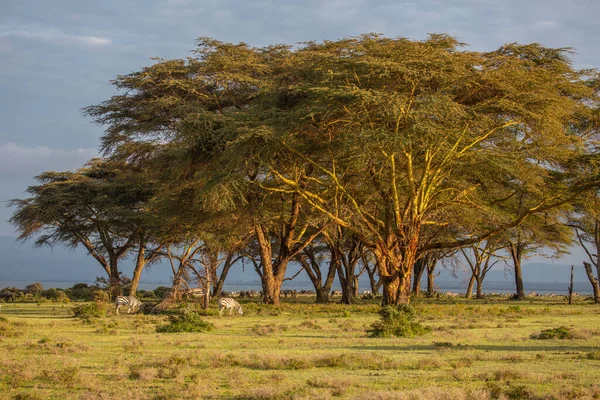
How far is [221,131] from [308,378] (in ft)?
52.5

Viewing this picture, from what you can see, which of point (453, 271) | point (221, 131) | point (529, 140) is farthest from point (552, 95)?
point (453, 271)

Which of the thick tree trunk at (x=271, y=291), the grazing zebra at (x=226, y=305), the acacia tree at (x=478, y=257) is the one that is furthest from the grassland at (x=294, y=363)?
the acacia tree at (x=478, y=257)

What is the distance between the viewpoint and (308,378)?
11164 mm

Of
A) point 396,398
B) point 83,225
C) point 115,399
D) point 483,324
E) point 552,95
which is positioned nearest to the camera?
point 396,398

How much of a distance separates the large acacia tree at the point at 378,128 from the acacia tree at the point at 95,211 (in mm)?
7809

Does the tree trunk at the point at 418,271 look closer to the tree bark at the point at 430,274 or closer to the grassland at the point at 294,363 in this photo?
the tree bark at the point at 430,274

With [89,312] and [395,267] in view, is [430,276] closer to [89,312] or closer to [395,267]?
[395,267]

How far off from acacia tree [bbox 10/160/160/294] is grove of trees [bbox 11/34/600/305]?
11.2 ft

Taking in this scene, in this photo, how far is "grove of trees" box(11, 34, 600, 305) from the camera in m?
24.7

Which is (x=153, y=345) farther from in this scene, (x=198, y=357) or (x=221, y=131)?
(x=221, y=131)

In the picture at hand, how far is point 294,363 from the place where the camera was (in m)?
12.4

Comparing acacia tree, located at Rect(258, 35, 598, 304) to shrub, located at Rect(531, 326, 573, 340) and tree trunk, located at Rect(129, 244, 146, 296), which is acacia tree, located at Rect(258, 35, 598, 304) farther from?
tree trunk, located at Rect(129, 244, 146, 296)

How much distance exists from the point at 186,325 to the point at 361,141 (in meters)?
8.00

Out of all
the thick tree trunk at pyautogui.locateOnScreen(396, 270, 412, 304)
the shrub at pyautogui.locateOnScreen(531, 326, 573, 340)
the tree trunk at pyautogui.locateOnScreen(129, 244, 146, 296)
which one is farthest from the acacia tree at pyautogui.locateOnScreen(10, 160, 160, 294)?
the shrub at pyautogui.locateOnScreen(531, 326, 573, 340)
